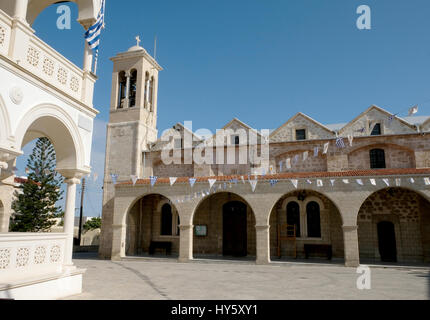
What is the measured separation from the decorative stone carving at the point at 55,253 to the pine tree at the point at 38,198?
2059 centimetres

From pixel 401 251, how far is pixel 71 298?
51.8 feet

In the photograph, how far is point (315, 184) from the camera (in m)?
15.6

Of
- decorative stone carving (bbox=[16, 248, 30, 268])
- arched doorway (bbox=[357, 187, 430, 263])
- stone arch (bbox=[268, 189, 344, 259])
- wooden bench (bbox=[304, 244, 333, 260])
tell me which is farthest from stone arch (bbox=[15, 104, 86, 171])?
arched doorway (bbox=[357, 187, 430, 263])

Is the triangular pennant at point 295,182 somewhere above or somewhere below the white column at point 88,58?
below

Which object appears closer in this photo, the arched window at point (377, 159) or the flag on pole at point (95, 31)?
the flag on pole at point (95, 31)

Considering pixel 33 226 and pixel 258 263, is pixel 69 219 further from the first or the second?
pixel 33 226

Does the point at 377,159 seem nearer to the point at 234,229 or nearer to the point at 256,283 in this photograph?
the point at 234,229

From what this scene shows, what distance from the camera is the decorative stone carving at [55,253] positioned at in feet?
24.7

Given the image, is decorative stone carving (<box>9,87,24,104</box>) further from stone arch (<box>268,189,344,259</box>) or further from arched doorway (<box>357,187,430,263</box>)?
arched doorway (<box>357,187,430,263</box>)

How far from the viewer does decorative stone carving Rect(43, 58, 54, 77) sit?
722 centimetres

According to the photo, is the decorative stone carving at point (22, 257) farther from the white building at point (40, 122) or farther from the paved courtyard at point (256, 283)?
the paved courtyard at point (256, 283)

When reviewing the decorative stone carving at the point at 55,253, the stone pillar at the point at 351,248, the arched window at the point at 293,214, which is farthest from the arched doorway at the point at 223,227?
the decorative stone carving at the point at 55,253

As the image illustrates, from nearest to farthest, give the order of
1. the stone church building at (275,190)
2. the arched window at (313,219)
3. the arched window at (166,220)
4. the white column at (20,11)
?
the white column at (20,11) → the stone church building at (275,190) → the arched window at (313,219) → the arched window at (166,220)

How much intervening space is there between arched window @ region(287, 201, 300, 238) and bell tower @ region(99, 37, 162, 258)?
9564 millimetres
